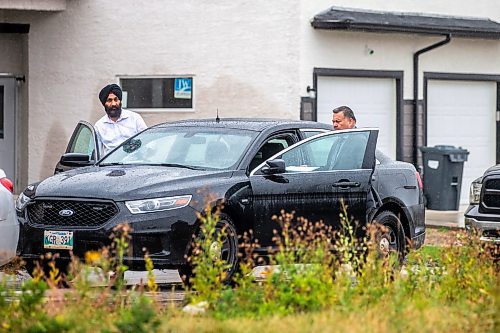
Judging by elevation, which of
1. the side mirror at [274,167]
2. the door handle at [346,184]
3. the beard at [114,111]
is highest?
the beard at [114,111]

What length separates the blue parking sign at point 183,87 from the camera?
2227 cm

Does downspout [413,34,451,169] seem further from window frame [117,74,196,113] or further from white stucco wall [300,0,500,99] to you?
window frame [117,74,196,113]

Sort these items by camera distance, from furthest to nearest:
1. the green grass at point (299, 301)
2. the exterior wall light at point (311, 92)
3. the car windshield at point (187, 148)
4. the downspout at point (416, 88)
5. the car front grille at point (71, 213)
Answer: the downspout at point (416, 88), the exterior wall light at point (311, 92), the car windshield at point (187, 148), the car front grille at point (71, 213), the green grass at point (299, 301)

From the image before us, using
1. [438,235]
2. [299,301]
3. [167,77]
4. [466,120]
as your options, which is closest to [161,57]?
[167,77]

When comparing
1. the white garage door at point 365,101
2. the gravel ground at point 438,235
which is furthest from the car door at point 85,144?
the white garage door at point 365,101

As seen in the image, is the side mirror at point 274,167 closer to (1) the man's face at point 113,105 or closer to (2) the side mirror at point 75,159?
(2) the side mirror at point 75,159

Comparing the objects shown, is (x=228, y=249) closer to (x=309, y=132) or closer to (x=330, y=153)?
(x=330, y=153)

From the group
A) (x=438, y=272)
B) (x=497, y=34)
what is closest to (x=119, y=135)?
(x=438, y=272)

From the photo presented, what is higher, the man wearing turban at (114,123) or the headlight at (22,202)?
the man wearing turban at (114,123)

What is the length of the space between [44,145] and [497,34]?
28.2 ft

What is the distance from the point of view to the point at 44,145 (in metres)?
23.3

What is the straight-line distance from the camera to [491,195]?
45.3 feet

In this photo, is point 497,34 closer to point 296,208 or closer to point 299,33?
point 299,33

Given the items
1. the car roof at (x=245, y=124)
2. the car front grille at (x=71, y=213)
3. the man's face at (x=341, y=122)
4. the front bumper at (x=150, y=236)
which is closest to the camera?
the front bumper at (x=150, y=236)
